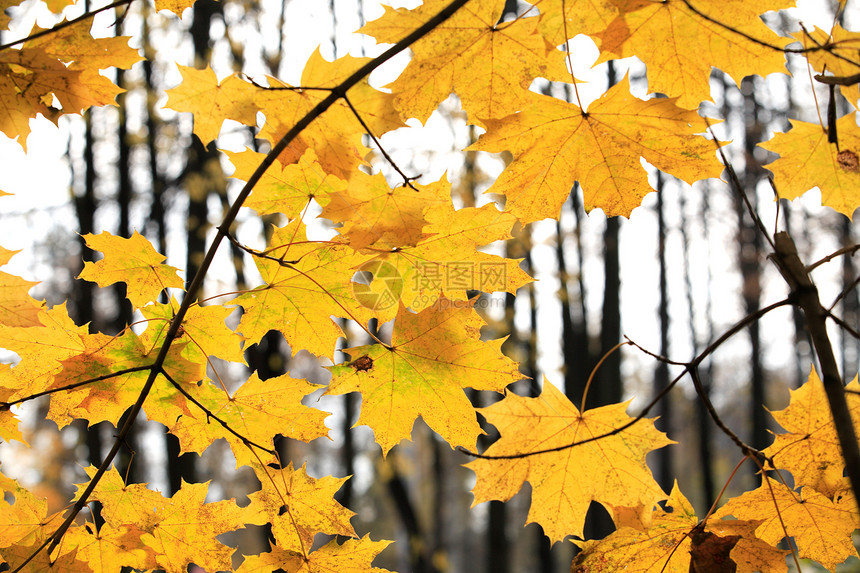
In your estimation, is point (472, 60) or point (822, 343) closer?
point (822, 343)

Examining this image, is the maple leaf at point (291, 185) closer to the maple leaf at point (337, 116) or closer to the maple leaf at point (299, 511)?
the maple leaf at point (337, 116)

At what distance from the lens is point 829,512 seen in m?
1.43

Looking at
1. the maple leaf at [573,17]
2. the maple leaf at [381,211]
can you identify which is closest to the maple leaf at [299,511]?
the maple leaf at [381,211]

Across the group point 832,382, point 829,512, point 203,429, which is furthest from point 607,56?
point 203,429

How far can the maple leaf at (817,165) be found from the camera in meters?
1.49

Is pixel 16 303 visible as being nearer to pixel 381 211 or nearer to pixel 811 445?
pixel 381 211

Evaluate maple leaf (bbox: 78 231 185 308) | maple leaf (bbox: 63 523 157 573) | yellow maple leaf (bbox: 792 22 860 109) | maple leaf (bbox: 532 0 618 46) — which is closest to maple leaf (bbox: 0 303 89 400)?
maple leaf (bbox: 78 231 185 308)

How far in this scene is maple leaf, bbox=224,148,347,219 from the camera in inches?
56.9

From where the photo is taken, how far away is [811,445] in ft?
4.54

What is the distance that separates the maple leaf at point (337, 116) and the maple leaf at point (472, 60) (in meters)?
0.07

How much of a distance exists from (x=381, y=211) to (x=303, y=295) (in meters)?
0.40

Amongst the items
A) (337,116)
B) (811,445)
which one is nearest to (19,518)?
(337,116)

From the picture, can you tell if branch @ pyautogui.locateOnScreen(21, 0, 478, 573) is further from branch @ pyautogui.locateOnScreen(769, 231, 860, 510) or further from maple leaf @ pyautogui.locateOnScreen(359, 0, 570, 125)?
branch @ pyautogui.locateOnScreen(769, 231, 860, 510)

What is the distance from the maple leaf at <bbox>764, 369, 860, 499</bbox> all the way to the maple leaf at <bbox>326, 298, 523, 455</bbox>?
27.0 inches
